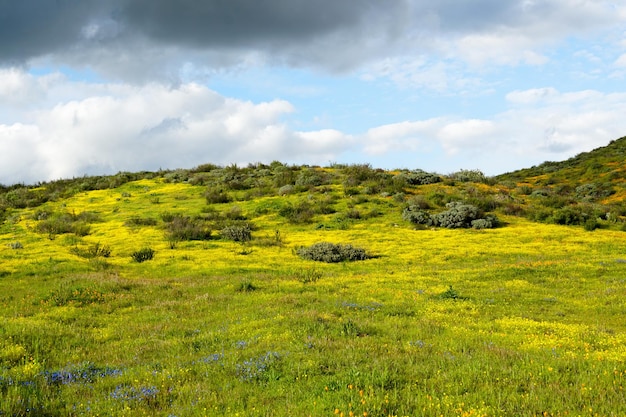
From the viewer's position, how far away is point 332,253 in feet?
Result: 91.9

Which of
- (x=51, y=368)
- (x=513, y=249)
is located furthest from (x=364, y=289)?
(x=513, y=249)

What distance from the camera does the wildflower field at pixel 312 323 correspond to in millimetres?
7535

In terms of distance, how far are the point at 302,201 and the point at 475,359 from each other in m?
35.5

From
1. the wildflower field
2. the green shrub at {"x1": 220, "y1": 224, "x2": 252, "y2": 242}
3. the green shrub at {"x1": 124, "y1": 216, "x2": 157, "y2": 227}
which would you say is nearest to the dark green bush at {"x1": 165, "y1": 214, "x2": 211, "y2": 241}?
the wildflower field

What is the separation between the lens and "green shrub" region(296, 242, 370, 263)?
1091 inches

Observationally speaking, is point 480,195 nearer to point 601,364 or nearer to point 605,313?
point 605,313

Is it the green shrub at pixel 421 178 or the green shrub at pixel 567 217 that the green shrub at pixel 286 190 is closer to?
the green shrub at pixel 421 178

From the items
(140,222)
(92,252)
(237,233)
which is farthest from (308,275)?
(140,222)

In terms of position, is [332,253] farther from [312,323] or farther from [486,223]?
→ [486,223]

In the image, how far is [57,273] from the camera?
902 inches

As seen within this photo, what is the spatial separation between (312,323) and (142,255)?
18.7m

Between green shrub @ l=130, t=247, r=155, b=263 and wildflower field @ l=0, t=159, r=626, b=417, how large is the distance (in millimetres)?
131

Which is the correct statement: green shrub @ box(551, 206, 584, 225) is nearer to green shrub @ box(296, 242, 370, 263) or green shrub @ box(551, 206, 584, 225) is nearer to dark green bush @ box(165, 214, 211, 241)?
green shrub @ box(296, 242, 370, 263)

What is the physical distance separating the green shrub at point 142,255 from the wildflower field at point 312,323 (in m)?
0.13
